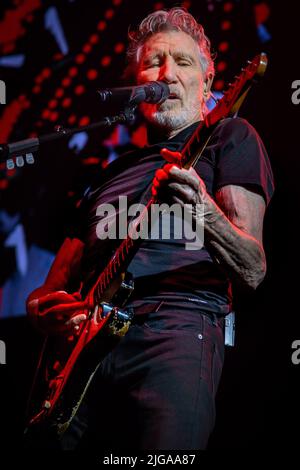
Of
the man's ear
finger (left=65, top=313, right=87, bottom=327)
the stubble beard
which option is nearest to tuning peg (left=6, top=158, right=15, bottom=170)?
finger (left=65, top=313, right=87, bottom=327)

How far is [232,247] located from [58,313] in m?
0.67

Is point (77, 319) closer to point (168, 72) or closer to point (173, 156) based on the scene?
point (173, 156)

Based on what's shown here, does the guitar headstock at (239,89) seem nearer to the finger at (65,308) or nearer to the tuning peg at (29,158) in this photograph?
the tuning peg at (29,158)

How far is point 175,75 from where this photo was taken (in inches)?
77.9

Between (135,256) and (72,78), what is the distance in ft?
5.26

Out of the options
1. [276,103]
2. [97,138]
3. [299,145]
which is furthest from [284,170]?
[97,138]

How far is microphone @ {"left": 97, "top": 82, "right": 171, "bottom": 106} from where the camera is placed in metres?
Answer: 1.48

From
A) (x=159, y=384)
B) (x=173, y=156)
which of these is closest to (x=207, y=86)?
(x=173, y=156)

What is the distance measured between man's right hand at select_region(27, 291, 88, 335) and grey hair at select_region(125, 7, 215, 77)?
3.72ft

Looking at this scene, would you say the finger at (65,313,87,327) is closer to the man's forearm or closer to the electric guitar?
the electric guitar

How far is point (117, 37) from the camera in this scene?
278 cm

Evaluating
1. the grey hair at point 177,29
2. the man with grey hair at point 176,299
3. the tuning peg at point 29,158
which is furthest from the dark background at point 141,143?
the tuning peg at point 29,158

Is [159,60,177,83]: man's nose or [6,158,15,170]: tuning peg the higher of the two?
[159,60,177,83]: man's nose

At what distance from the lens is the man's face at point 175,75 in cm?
195
